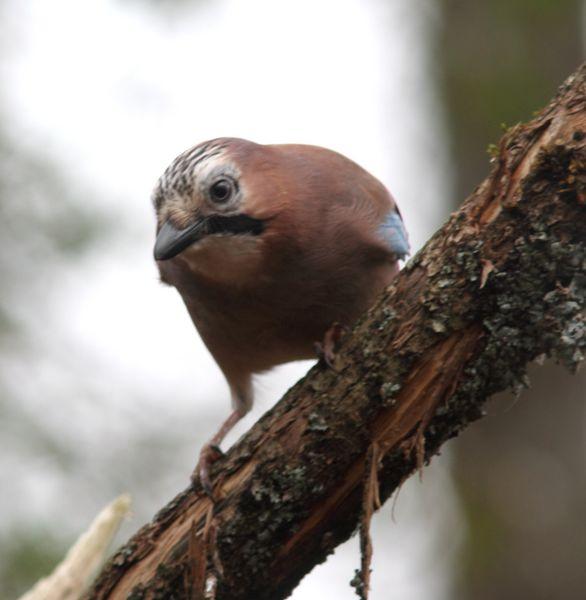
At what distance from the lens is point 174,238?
14.5 ft

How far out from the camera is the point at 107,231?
8109 mm

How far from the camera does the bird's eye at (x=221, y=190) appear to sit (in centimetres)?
454

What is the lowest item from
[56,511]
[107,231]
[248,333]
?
[248,333]

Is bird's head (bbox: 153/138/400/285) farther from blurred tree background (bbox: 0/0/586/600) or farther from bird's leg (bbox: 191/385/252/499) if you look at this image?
blurred tree background (bbox: 0/0/586/600)

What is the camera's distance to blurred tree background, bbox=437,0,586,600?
746 centimetres

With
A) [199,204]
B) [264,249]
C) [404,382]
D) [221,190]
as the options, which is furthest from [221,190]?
[404,382]

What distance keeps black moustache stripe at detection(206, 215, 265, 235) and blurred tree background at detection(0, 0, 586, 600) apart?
2964mm

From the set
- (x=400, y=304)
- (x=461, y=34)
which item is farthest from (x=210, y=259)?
(x=461, y=34)

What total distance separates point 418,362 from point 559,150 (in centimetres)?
78

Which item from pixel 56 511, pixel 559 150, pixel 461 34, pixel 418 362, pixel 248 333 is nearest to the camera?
pixel 559 150

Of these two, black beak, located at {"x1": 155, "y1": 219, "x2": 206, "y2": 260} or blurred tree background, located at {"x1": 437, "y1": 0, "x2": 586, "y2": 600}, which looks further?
blurred tree background, located at {"x1": 437, "y1": 0, "x2": 586, "y2": 600}

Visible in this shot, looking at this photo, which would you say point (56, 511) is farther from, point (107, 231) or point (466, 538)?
point (466, 538)

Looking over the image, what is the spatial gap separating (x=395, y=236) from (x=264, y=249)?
2.44ft

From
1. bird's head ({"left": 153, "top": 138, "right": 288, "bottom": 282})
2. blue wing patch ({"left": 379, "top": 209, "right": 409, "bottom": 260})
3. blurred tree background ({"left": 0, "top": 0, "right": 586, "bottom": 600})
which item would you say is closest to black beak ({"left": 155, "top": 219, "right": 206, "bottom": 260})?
bird's head ({"left": 153, "top": 138, "right": 288, "bottom": 282})
